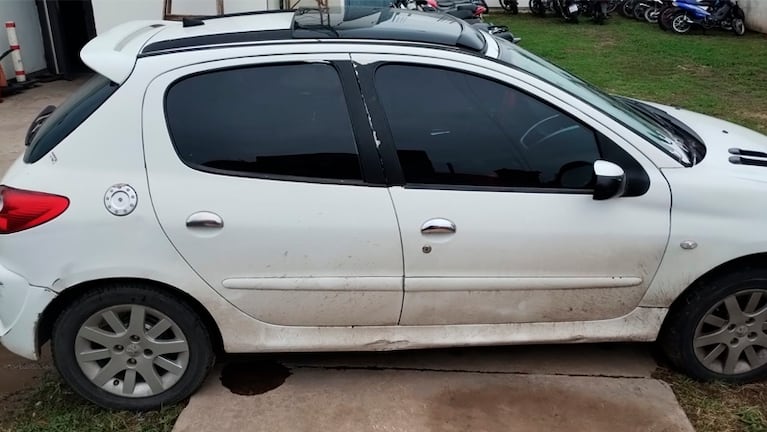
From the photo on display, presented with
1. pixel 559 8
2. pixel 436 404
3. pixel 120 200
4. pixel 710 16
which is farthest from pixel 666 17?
pixel 120 200

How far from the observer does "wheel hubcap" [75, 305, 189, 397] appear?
9.68 feet

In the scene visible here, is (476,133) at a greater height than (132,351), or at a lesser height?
greater

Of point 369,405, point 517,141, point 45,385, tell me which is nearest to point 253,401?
point 369,405

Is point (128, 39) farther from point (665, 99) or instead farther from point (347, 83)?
point (665, 99)

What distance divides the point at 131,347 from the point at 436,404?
1.39 meters

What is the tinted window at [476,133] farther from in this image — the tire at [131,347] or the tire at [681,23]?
the tire at [681,23]

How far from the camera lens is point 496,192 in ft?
9.59

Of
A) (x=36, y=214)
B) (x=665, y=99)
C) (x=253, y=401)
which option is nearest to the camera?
(x=36, y=214)

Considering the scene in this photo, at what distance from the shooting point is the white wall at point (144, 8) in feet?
29.9

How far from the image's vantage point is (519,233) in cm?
291

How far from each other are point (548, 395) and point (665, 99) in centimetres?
696

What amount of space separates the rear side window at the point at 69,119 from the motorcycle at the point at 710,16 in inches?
635

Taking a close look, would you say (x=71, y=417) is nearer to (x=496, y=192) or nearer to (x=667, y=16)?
(x=496, y=192)

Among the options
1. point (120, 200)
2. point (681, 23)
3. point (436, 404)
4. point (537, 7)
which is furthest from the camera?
point (537, 7)
